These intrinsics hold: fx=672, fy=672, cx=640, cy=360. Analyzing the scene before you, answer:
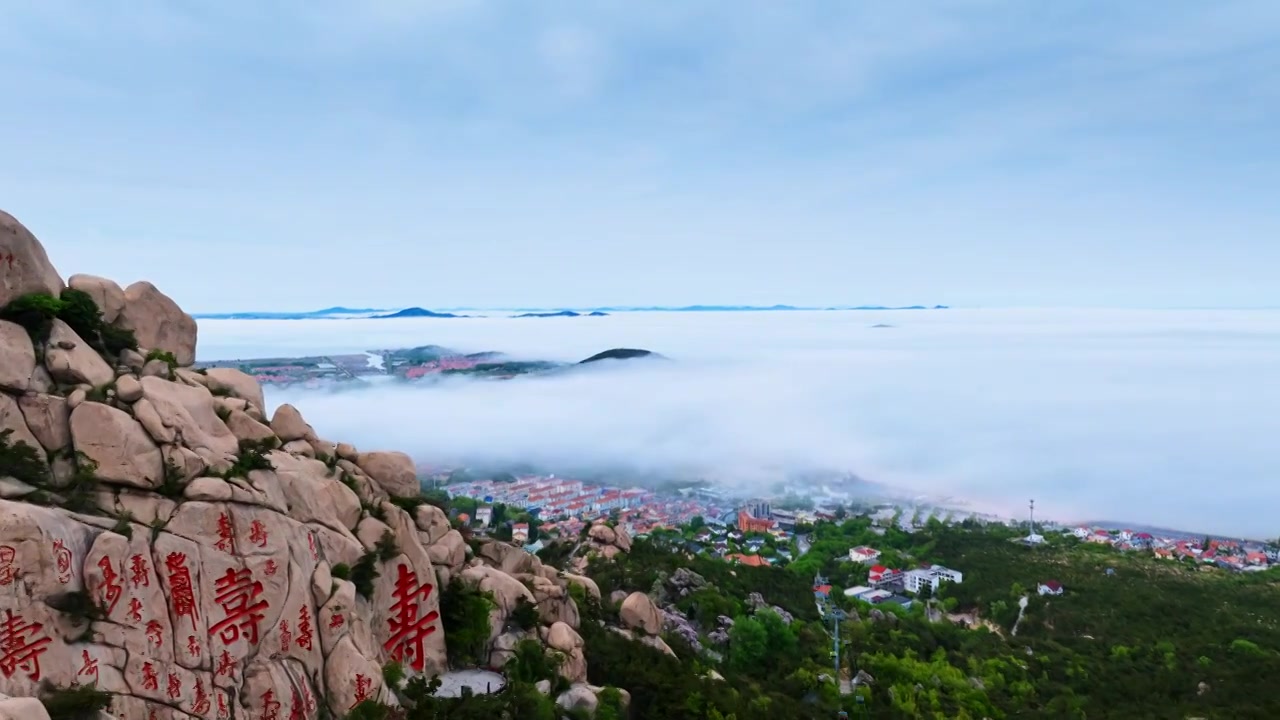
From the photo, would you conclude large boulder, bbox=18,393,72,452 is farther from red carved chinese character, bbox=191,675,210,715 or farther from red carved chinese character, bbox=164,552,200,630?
red carved chinese character, bbox=191,675,210,715

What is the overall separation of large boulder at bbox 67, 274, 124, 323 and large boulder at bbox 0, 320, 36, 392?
79.2 inches

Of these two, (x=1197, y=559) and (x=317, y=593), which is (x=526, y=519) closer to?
(x=317, y=593)

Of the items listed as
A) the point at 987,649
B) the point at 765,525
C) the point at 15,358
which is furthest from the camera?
the point at 765,525

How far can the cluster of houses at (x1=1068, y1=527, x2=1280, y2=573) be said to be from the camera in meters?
59.5

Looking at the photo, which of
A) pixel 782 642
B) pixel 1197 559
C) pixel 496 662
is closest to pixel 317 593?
pixel 496 662

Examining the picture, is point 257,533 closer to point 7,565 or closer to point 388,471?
point 7,565

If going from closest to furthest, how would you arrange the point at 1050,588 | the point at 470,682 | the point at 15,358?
the point at 15,358 < the point at 470,682 < the point at 1050,588

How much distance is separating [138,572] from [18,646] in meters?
1.42

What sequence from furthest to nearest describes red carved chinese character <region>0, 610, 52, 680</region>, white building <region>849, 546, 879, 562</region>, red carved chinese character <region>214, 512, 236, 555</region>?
white building <region>849, 546, 879, 562</region>, red carved chinese character <region>214, 512, 236, 555</region>, red carved chinese character <region>0, 610, 52, 680</region>

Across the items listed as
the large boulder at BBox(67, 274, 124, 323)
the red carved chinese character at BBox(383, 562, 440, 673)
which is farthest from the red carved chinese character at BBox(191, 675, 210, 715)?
the large boulder at BBox(67, 274, 124, 323)

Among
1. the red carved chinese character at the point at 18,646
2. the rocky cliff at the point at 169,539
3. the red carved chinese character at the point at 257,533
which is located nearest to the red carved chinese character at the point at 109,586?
the rocky cliff at the point at 169,539

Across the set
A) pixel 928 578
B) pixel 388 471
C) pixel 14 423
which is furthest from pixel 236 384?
pixel 928 578

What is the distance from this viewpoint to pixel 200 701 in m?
9.63

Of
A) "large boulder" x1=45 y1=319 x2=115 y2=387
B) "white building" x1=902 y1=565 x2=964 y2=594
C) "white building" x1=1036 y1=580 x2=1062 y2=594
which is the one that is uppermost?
"large boulder" x1=45 y1=319 x2=115 y2=387
